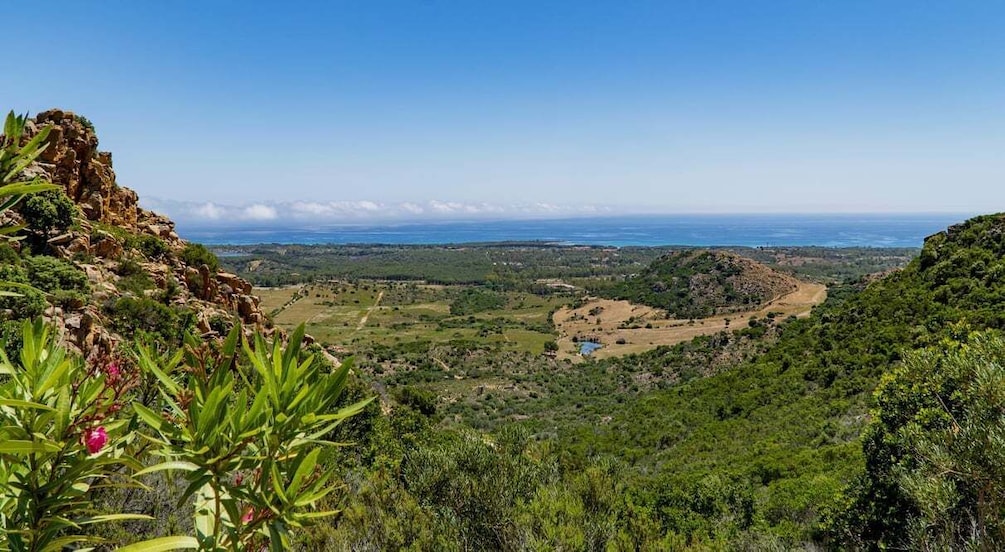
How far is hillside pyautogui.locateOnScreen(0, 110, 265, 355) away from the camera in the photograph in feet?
45.4

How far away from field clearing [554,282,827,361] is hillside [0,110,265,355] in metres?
43.2

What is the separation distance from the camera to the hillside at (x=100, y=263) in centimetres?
1384

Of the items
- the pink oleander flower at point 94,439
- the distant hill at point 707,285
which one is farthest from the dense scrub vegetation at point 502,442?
the distant hill at point 707,285

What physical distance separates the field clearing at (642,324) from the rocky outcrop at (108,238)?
42.7m

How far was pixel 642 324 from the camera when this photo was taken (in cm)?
7062

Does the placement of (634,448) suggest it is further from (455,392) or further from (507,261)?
(507,261)

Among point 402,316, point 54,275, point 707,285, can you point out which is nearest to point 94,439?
point 54,275

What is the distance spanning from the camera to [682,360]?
4331 cm

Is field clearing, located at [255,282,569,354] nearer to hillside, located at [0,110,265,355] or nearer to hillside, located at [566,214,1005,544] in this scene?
hillside, located at [0,110,265,355]

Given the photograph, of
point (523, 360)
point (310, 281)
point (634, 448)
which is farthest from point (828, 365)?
point (310, 281)

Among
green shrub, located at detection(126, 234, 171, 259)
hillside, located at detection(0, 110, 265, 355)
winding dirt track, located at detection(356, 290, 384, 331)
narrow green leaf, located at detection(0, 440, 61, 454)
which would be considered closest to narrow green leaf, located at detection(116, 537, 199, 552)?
narrow green leaf, located at detection(0, 440, 61, 454)

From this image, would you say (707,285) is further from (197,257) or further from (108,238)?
(108,238)

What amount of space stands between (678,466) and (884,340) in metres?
12.4

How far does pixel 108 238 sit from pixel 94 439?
72.2ft
